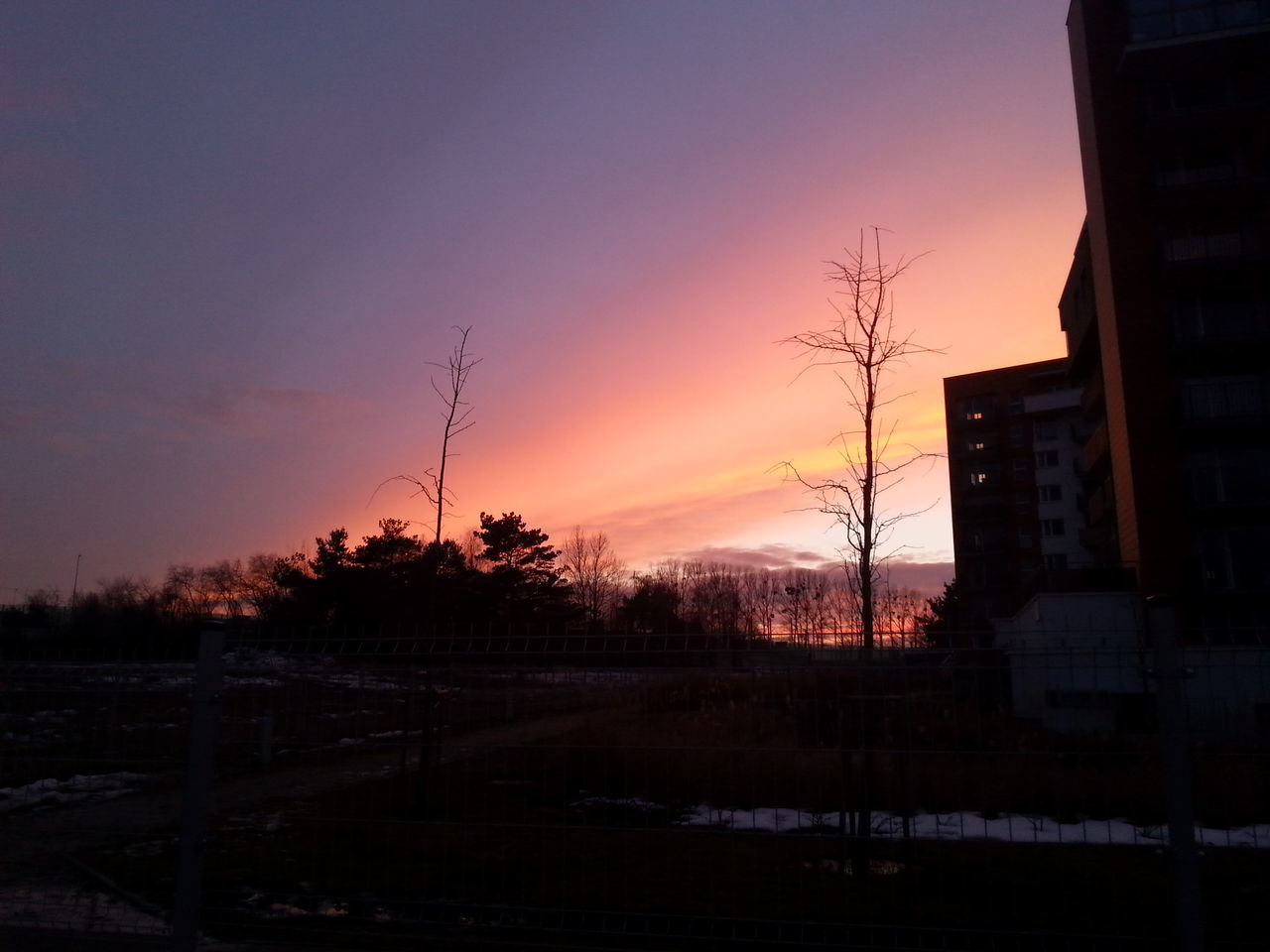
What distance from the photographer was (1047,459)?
55031 mm

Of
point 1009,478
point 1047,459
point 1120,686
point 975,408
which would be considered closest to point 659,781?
point 1120,686

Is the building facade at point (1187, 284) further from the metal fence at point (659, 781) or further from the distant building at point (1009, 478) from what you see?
the distant building at point (1009, 478)

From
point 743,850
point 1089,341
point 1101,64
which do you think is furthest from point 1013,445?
point 743,850

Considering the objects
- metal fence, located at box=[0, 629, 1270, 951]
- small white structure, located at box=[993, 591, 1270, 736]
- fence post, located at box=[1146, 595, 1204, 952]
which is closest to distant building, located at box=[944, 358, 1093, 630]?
metal fence, located at box=[0, 629, 1270, 951]

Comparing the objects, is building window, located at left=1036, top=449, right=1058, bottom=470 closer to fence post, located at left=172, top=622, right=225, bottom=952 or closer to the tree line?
the tree line

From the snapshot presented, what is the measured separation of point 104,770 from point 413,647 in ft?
7.56

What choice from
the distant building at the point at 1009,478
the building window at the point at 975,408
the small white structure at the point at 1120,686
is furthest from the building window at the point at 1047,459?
the small white structure at the point at 1120,686

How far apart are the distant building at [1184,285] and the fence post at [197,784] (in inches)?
1027

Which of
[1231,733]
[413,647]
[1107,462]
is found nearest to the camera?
[1231,733]

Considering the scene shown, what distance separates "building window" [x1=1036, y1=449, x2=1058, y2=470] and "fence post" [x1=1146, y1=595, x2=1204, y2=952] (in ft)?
179

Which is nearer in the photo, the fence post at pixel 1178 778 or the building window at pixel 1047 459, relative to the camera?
the fence post at pixel 1178 778

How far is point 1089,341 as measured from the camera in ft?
111

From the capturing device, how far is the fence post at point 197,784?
539 centimetres

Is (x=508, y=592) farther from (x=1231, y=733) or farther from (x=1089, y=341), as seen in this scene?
(x=1231, y=733)
